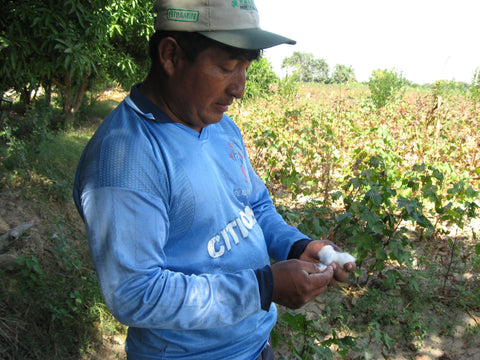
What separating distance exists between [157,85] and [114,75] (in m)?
8.76

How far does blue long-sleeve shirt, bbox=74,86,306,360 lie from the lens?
83cm

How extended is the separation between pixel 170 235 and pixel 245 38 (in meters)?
0.57

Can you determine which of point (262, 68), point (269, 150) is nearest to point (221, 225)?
point (269, 150)

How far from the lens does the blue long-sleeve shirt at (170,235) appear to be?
827 mm

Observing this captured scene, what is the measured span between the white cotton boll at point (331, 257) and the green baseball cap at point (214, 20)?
0.69 meters

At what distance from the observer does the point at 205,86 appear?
40.8 inches

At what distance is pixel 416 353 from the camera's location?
101 inches

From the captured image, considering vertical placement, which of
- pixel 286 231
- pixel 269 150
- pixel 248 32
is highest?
pixel 248 32

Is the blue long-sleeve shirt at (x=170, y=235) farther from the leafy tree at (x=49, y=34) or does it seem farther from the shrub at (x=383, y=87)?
the shrub at (x=383, y=87)

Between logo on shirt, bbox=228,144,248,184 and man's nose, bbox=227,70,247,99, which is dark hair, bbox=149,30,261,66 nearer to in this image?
man's nose, bbox=227,70,247,99

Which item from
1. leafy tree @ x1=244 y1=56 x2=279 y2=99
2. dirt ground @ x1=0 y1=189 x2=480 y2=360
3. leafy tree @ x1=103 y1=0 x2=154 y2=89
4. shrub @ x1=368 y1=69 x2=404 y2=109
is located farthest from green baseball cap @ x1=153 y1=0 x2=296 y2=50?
leafy tree @ x1=244 y1=56 x2=279 y2=99

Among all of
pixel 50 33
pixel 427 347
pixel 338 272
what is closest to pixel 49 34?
pixel 50 33

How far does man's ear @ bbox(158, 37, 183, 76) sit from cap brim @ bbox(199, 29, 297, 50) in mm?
92

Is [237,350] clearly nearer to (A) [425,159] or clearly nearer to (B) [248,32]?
(B) [248,32]
